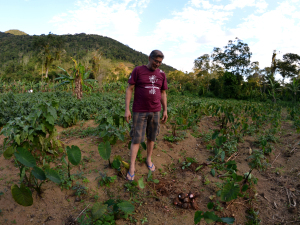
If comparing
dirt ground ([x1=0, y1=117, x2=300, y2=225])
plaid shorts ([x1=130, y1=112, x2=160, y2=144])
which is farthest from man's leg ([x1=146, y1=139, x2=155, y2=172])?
plaid shorts ([x1=130, y1=112, x2=160, y2=144])

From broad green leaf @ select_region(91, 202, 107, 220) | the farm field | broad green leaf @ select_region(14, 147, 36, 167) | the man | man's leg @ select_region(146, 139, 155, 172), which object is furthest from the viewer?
man's leg @ select_region(146, 139, 155, 172)

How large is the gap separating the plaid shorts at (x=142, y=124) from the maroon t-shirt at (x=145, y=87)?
2.6 inches

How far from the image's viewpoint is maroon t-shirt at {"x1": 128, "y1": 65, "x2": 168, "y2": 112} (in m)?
2.06

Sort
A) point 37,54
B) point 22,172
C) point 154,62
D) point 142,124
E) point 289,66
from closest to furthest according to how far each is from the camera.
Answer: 1. point 22,172
2. point 154,62
3. point 142,124
4. point 289,66
5. point 37,54

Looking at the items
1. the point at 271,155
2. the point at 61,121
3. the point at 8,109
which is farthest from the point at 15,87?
the point at 271,155

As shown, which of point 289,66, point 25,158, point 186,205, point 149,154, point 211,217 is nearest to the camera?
point 211,217

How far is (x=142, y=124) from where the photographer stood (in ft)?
7.09

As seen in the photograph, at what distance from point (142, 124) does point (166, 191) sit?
2.73 ft

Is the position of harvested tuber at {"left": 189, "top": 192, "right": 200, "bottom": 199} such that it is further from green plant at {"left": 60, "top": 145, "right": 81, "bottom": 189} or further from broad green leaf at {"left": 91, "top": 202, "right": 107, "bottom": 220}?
green plant at {"left": 60, "top": 145, "right": 81, "bottom": 189}

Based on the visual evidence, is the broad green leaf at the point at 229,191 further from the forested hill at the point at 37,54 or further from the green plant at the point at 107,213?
the forested hill at the point at 37,54

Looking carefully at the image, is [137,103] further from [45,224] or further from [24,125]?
[45,224]

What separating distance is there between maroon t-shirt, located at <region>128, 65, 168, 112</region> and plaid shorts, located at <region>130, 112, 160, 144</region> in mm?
67

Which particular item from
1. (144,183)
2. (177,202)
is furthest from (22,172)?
(177,202)

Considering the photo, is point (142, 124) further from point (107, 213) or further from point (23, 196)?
point (23, 196)
